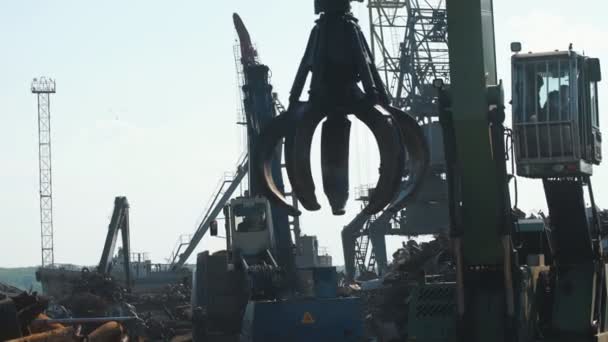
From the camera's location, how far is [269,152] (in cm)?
1420

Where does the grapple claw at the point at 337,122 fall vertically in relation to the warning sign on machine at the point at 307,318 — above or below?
above

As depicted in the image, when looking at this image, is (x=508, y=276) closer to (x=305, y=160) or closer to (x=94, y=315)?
(x=305, y=160)

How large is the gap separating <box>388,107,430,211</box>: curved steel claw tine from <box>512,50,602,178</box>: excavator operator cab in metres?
3.74

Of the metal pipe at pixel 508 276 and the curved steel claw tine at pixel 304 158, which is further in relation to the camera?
the metal pipe at pixel 508 276

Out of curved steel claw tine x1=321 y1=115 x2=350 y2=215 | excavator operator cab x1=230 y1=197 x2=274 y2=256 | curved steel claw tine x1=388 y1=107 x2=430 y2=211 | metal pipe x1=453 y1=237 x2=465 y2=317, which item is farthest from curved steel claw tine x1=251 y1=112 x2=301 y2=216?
excavator operator cab x1=230 y1=197 x2=274 y2=256

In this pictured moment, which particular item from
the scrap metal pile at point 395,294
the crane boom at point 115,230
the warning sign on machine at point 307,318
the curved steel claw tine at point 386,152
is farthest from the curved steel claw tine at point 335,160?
the crane boom at point 115,230

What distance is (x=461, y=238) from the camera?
17328mm

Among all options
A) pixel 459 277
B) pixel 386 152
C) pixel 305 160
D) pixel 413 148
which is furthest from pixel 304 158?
pixel 459 277

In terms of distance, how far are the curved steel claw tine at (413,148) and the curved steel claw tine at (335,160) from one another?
0.66 metres

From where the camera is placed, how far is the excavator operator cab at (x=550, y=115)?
17469 millimetres

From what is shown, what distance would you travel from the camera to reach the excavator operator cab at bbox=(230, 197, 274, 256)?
2961 centimetres

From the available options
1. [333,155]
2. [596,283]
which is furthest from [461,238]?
[333,155]

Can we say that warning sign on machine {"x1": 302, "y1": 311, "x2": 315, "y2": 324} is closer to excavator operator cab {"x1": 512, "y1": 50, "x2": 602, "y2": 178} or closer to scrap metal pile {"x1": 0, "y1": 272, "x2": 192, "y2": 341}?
scrap metal pile {"x1": 0, "y1": 272, "x2": 192, "y2": 341}

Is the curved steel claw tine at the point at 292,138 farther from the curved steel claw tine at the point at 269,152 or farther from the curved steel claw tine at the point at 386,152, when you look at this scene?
the curved steel claw tine at the point at 386,152
